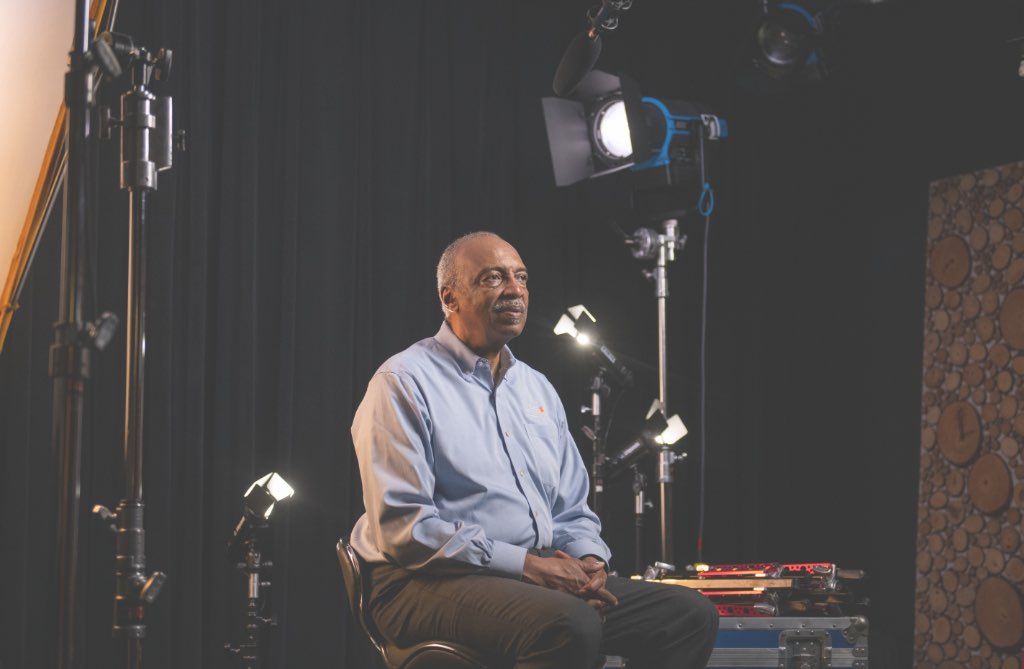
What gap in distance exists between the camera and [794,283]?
5.57 metres

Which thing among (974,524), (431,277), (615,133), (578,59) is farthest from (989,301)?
(578,59)

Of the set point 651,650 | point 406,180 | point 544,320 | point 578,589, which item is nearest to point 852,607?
point 651,650

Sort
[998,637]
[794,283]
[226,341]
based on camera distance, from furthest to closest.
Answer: [794,283], [998,637], [226,341]

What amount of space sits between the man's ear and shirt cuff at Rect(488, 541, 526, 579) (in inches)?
27.2

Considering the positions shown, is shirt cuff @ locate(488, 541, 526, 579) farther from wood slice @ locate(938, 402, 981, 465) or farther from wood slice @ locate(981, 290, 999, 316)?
wood slice @ locate(981, 290, 999, 316)

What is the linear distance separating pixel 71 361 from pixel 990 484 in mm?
4428

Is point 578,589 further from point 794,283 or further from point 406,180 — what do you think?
point 794,283

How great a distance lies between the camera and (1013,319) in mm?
4848

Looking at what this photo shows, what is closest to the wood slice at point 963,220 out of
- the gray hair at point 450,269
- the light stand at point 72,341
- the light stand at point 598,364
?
the light stand at point 598,364

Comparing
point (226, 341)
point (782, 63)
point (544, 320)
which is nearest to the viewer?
point (226, 341)

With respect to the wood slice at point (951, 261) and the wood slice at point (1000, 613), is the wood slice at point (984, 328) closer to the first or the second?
the wood slice at point (951, 261)

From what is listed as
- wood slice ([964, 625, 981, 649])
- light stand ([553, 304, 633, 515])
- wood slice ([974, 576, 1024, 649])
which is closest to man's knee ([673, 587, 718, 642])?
light stand ([553, 304, 633, 515])

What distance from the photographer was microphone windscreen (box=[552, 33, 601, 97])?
3184 mm

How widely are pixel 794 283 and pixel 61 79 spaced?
14.8 feet
